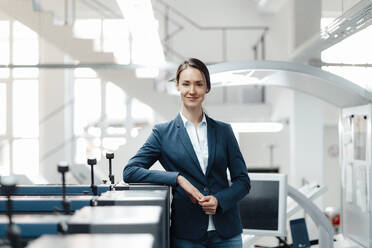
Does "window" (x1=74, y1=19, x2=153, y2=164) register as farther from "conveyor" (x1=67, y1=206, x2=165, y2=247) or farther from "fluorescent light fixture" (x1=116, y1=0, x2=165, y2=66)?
"conveyor" (x1=67, y1=206, x2=165, y2=247)

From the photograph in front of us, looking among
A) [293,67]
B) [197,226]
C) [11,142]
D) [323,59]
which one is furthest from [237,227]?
[11,142]

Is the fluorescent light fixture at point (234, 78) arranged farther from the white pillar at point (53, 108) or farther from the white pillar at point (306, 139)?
the white pillar at point (53, 108)

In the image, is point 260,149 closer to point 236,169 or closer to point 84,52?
point 84,52

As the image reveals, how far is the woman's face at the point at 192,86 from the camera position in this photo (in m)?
1.55

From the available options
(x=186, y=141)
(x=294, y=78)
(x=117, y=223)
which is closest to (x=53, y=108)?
(x=294, y=78)

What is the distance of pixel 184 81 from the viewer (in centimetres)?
156

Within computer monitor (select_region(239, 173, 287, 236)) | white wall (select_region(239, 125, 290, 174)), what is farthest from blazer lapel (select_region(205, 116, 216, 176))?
white wall (select_region(239, 125, 290, 174))

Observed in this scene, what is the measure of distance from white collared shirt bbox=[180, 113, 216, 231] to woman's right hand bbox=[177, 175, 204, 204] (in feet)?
0.29

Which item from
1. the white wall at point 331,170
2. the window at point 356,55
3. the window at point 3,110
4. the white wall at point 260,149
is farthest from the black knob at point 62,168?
the white wall at point 331,170

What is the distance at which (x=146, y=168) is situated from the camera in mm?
1625

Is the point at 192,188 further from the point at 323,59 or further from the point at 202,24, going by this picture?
the point at 202,24

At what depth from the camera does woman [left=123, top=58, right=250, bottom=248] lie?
1516 mm

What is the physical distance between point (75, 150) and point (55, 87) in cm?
125

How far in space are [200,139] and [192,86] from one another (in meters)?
0.19
